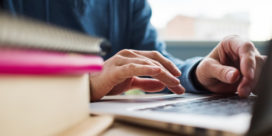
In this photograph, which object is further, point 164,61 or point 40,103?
point 164,61

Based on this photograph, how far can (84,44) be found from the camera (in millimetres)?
221

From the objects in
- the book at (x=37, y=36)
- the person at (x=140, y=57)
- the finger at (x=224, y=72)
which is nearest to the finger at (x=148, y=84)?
the person at (x=140, y=57)

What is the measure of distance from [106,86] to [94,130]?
24cm

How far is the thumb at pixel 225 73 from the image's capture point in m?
0.42

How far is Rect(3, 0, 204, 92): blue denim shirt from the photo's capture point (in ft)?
2.28

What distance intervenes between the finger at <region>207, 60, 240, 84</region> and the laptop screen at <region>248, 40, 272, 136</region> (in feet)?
0.89

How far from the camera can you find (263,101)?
157 mm

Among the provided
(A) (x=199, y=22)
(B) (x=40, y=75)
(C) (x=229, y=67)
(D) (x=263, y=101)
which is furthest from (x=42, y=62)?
(A) (x=199, y=22)

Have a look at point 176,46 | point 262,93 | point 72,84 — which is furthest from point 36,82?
point 176,46

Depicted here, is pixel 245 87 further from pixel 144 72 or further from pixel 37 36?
pixel 37 36

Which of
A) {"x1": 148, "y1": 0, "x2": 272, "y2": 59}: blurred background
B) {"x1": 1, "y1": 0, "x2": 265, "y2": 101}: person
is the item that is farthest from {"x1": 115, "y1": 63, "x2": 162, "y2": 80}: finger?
{"x1": 148, "y1": 0, "x2": 272, "y2": 59}: blurred background

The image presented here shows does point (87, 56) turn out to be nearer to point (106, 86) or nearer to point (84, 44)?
point (84, 44)

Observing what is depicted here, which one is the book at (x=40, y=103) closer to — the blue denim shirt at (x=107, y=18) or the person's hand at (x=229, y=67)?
the person's hand at (x=229, y=67)

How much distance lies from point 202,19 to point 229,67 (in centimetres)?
96
